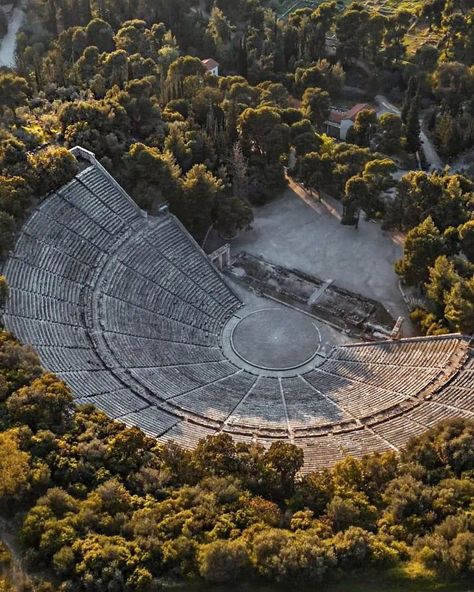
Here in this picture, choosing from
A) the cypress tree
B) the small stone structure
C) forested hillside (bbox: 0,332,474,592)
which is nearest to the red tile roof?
the cypress tree

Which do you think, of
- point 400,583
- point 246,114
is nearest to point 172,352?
point 400,583

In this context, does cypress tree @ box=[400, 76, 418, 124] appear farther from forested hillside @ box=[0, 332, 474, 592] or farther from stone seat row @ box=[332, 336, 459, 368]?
forested hillside @ box=[0, 332, 474, 592]

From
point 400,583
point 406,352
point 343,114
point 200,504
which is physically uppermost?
point 343,114

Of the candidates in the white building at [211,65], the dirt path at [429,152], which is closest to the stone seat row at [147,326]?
the dirt path at [429,152]

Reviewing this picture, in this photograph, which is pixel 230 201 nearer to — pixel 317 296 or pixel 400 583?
pixel 317 296

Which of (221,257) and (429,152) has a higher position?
(429,152)

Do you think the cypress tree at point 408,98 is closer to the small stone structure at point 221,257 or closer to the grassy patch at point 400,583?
the small stone structure at point 221,257
